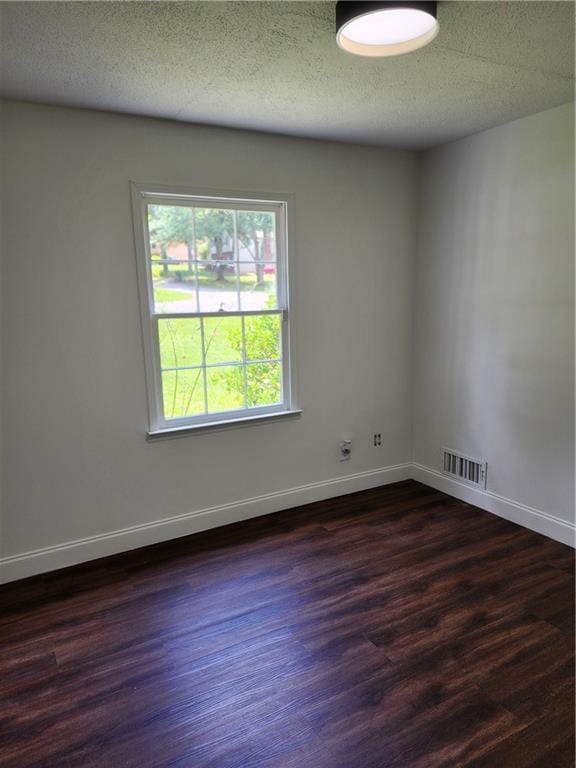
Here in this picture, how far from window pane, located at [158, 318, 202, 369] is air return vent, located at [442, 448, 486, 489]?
203cm

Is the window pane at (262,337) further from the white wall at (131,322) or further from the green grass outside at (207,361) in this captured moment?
the white wall at (131,322)

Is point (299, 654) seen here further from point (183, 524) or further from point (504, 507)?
point (504, 507)

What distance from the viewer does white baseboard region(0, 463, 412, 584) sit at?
2.85m

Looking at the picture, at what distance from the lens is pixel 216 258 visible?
125 inches

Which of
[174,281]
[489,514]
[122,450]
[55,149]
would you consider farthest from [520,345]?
[55,149]

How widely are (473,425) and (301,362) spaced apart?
4.33 ft

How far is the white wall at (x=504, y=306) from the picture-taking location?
2.96 metres

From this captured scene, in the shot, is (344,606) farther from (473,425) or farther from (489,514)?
(473,425)

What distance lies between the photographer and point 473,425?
11.8ft

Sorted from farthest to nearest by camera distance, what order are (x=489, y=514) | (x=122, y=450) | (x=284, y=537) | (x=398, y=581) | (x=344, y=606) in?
(x=489, y=514) < (x=284, y=537) < (x=122, y=450) < (x=398, y=581) < (x=344, y=606)

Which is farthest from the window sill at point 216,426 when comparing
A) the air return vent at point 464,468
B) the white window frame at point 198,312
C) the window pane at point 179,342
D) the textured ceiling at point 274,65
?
the textured ceiling at point 274,65

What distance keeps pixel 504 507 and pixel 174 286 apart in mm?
2633

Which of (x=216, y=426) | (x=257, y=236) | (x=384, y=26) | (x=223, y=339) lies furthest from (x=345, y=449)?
(x=384, y=26)

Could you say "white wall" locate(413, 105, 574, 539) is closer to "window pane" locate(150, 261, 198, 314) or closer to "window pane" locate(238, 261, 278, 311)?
"window pane" locate(238, 261, 278, 311)
